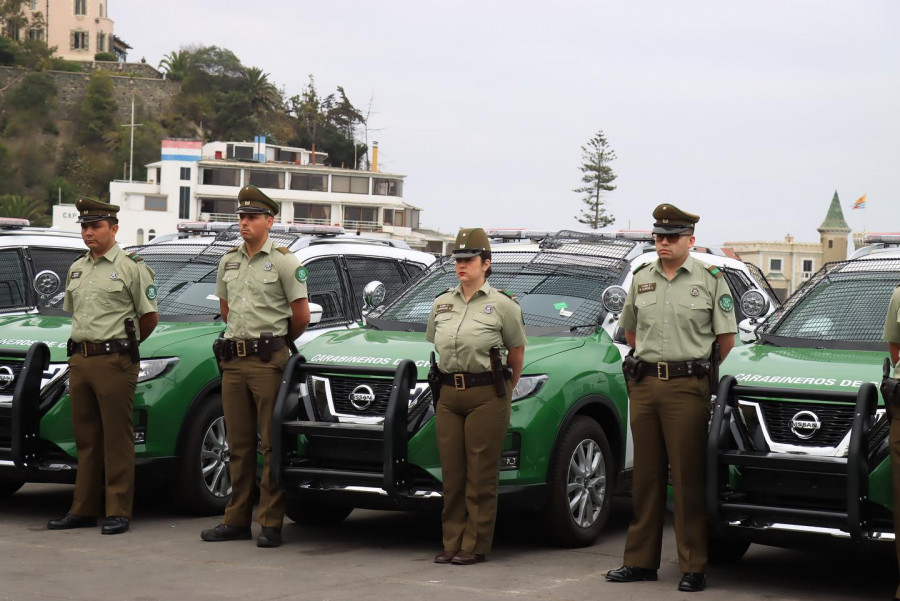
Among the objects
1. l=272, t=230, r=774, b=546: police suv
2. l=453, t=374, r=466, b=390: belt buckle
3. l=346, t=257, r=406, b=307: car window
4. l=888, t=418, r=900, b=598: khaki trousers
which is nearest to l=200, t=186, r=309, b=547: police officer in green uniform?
l=272, t=230, r=774, b=546: police suv

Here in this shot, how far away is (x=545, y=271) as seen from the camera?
9.56 metres

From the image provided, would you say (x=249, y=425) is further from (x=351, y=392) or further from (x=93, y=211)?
(x=93, y=211)

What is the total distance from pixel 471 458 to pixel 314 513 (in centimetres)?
179

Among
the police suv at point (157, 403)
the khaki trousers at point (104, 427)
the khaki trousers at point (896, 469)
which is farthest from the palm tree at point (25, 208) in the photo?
the khaki trousers at point (896, 469)

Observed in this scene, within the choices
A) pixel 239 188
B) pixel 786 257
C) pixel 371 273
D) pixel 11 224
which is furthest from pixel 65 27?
pixel 371 273

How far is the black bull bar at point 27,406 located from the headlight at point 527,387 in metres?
3.15

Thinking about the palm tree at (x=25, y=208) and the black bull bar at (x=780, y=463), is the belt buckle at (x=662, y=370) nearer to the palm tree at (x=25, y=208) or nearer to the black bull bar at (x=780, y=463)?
the black bull bar at (x=780, y=463)

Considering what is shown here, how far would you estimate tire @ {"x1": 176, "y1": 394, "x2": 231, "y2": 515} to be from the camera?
9297 millimetres

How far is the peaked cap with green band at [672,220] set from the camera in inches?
294

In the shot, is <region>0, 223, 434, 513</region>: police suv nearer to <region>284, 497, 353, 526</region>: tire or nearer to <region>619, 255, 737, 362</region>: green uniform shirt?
<region>284, 497, 353, 526</region>: tire

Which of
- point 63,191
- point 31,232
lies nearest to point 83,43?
point 63,191

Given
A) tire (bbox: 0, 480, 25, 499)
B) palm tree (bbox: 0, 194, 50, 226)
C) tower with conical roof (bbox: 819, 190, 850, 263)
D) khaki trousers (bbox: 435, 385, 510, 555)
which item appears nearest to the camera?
khaki trousers (bbox: 435, 385, 510, 555)

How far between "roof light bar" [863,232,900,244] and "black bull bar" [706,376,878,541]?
9.40ft

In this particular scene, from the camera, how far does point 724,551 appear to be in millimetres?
Result: 7953
